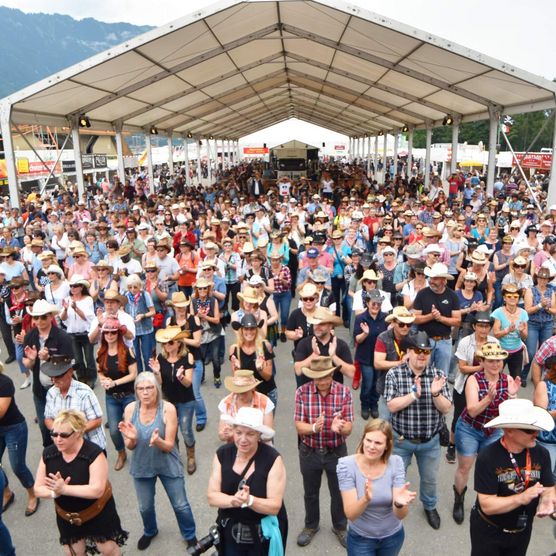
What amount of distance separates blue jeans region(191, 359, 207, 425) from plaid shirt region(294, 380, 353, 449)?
4.68 ft

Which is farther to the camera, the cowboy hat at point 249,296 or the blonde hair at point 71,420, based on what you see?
the cowboy hat at point 249,296

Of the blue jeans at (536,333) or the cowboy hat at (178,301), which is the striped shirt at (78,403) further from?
the blue jeans at (536,333)

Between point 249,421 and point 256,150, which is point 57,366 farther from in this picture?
point 256,150

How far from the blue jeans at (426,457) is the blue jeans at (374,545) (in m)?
0.81

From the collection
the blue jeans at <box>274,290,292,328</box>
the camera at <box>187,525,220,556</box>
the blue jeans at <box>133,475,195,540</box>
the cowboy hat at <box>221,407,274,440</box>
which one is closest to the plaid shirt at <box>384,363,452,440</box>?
the cowboy hat at <box>221,407,274,440</box>

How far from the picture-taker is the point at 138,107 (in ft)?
50.6

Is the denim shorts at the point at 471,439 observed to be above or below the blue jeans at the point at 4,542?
above

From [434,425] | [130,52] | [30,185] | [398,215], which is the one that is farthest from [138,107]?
[30,185]

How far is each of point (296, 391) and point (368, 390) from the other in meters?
1.78

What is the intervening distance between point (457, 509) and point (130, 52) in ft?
31.9

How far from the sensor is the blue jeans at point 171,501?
351 cm

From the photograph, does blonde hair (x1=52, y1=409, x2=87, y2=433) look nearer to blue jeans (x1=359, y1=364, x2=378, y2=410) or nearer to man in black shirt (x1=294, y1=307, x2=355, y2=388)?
man in black shirt (x1=294, y1=307, x2=355, y2=388)

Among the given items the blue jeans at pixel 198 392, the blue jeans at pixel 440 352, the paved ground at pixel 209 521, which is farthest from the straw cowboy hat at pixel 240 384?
the blue jeans at pixel 440 352

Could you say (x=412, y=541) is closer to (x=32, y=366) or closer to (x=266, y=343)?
(x=266, y=343)
